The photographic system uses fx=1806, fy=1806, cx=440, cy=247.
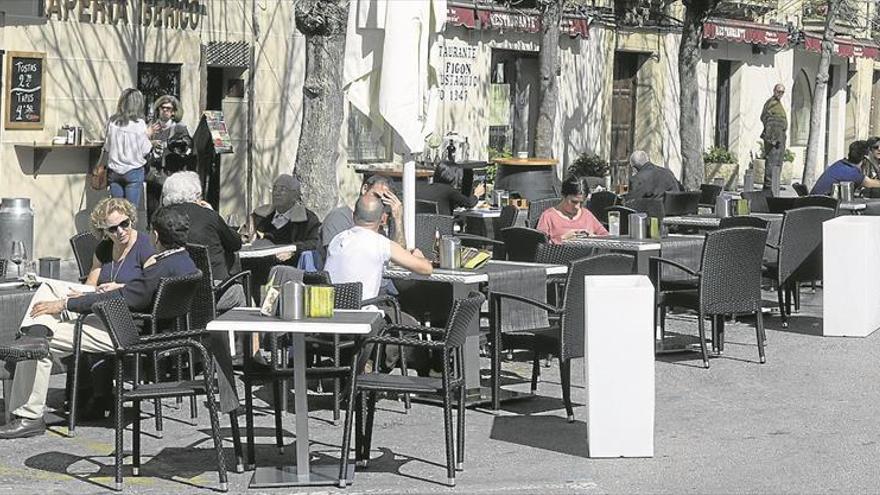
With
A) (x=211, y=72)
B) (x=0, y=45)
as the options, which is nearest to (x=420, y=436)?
(x=0, y=45)

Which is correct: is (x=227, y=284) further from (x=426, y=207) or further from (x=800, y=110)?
(x=800, y=110)

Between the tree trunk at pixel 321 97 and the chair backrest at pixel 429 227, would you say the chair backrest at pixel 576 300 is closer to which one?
the chair backrest at pixel 429 227

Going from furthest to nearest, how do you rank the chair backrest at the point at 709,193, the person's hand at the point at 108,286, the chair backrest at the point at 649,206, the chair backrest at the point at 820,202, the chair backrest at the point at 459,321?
1. the chair backrest at the point at 709,193
2. the chair backrest at the point at 820,202
3. the chair backrest at the point at 649,206
4. the person's hand at the point at 108,286
5. the chair backrest at the point at 459,321

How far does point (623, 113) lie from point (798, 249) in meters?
20.2

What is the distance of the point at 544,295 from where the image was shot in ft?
37.7

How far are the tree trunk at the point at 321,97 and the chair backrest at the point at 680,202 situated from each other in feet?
11.6

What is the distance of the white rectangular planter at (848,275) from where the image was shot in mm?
14438

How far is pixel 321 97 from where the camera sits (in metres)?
15.8

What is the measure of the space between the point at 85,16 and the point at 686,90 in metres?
11.0

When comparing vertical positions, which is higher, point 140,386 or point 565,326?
point 565,326

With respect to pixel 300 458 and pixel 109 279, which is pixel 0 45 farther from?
pixel 300 458

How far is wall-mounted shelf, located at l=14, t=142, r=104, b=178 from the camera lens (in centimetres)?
1888

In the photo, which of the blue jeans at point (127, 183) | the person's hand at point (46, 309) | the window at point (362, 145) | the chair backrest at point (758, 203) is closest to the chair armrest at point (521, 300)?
the person's hand at point (46, 309)

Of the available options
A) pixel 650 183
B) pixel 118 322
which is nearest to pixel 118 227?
pixel 118 322
